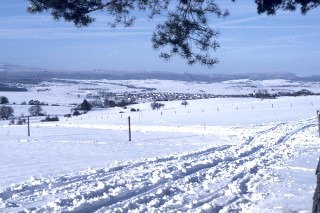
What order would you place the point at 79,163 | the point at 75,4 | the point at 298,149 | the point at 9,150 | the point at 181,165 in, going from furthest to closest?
1. the point at 9,150
2. the point at 298,149
3. the point at 79,163
4. the point at 181,165
5. the point at 75,4

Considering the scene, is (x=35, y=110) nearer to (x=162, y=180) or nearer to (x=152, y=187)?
(x=162, y=180)

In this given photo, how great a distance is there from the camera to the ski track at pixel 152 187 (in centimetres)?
777

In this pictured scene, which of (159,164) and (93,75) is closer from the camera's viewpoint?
(159,164)

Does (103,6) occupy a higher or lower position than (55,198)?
higher

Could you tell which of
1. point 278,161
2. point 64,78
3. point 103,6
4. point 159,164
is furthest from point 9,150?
point 64,78

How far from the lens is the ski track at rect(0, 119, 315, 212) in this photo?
777 centimetres

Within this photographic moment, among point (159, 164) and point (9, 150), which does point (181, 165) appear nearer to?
point (159, 164)

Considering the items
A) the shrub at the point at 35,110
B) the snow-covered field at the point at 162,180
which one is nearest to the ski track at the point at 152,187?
the snow-covered field at the point at 162,180

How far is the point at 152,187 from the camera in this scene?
9.23 m

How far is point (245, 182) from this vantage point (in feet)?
32.0

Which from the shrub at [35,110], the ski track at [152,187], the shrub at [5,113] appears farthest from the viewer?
the shrub at [35,110]

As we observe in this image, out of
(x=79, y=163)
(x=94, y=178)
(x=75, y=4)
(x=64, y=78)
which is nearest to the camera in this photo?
(x=75, y=4)

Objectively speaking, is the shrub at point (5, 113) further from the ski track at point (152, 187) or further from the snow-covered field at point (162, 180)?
the ski track at point (152, 187)

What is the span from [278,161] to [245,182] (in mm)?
3205
